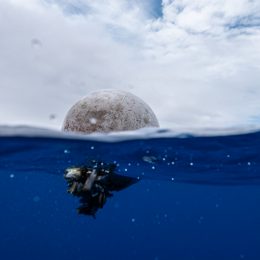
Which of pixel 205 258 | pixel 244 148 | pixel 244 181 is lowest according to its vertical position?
pixel 205 258

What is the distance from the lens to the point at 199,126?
12.9 meters

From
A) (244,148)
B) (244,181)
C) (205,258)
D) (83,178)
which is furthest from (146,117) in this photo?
(205,258)

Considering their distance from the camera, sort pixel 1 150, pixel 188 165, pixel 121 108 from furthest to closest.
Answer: pixel 188 165
pixel 1 150
pixel 121 108

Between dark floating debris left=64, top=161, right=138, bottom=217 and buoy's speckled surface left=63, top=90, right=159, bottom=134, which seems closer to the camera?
dark floating debris left=64, top=161, right=138, bottom=217

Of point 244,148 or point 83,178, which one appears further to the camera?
point 244,148

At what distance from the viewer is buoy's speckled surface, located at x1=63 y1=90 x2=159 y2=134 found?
9758 mm

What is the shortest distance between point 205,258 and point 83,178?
469 feet

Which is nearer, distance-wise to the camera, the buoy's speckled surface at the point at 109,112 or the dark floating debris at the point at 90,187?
the dark floating debris at the point at 90,187

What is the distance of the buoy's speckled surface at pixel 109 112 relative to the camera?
9.76 metres

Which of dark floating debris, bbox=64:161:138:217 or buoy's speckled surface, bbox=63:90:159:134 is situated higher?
buoy's speckled surface, bbox=63:90:159:134

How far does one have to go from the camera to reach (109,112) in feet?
31.8

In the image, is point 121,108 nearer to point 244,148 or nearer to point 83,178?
point 83,178

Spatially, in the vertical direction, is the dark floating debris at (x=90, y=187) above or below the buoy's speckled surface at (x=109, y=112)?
below

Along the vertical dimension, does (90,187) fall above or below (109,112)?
below
